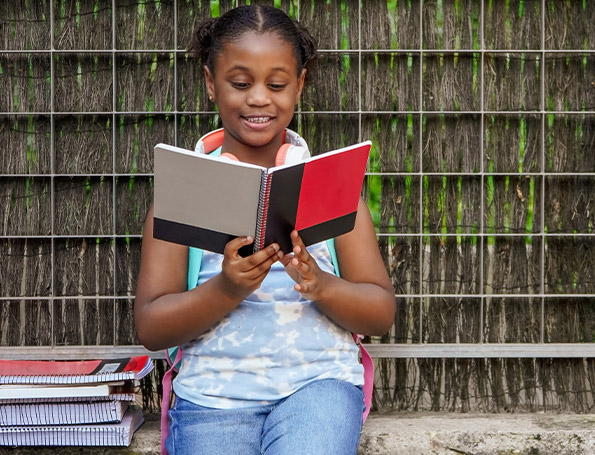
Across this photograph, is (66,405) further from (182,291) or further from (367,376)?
(367,376)

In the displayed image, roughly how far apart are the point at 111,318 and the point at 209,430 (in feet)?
3.10

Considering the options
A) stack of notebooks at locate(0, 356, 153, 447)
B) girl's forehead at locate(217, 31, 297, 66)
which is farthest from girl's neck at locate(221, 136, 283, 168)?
stack of notebooks at locate(0, 356, 153, 447)

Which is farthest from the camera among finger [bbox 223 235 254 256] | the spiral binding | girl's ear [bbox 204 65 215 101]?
girl's ear [bbox 204 65 215 101]

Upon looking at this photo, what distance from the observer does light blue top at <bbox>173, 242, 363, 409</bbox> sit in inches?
75.7

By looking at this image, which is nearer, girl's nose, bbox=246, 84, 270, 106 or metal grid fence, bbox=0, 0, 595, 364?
girl's nose, bbox=246, 84, 270, 106

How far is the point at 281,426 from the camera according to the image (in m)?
1.83

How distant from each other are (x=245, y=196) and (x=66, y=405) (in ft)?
3.26

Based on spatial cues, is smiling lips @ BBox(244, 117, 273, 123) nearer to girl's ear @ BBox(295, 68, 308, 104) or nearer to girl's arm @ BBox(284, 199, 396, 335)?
girl's ear @ BBox(295, 68, 308, 104)

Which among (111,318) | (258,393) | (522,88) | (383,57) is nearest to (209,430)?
(258,393)

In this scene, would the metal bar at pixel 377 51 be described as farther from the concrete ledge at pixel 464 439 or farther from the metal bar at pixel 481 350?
the concrete ledge at pixel 464 439

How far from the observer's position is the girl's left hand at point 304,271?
172cm

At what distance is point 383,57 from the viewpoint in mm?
2654

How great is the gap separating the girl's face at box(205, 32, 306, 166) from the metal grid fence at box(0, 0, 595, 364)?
0.63 meters

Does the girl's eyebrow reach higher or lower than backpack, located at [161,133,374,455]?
higher
